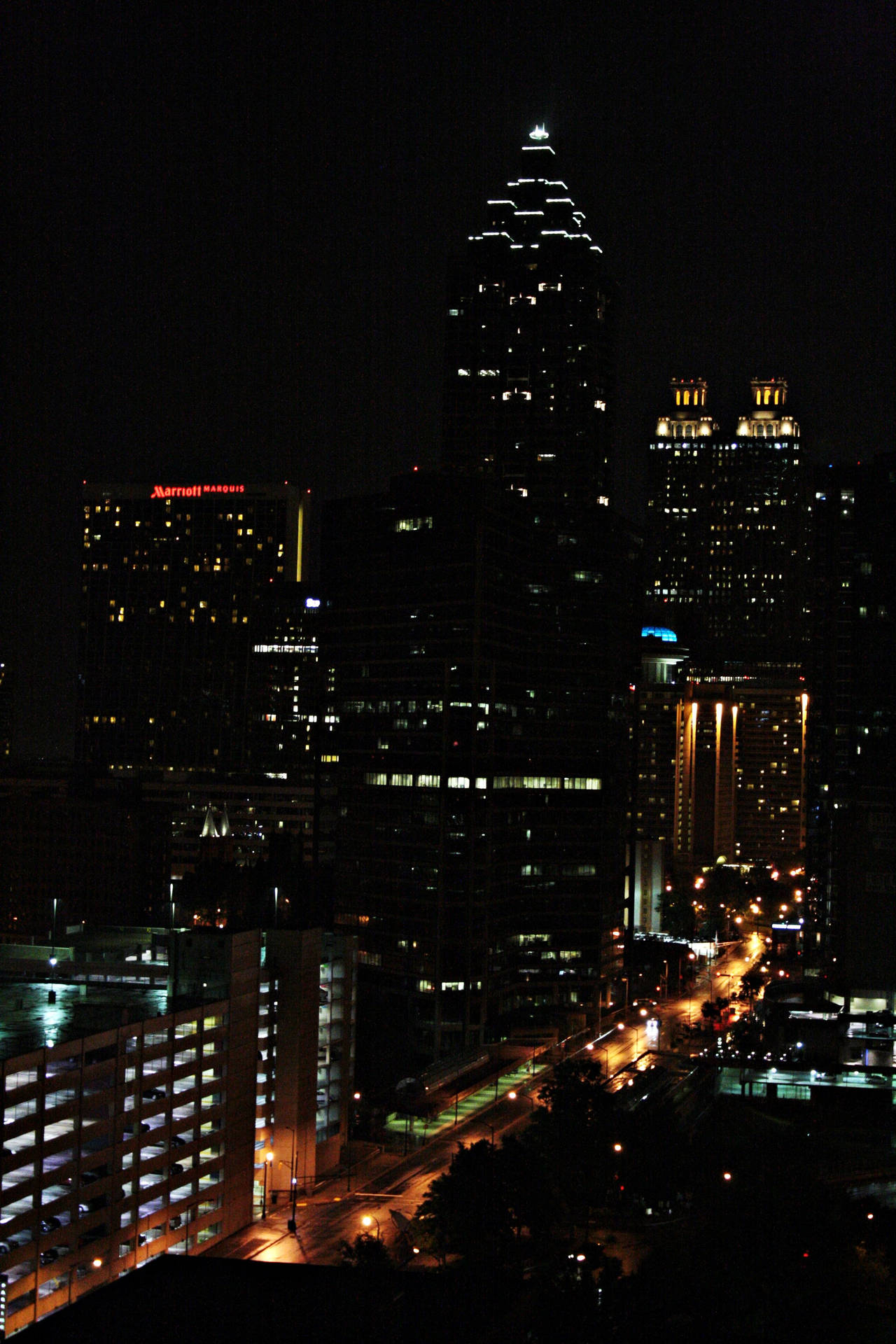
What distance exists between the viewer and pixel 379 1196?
71.2m

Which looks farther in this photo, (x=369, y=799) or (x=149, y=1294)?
(x=369, y=799)

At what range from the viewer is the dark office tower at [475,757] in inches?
4943

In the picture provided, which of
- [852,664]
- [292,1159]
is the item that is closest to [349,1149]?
[292,1159]

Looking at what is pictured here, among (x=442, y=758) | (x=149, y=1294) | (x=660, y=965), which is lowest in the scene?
(x=660, y=965)

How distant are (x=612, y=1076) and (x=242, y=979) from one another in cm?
3776

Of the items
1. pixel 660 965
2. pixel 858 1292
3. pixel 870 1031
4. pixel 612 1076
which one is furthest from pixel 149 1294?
pixel 660 965

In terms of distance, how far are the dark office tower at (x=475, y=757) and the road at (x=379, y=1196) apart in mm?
20814

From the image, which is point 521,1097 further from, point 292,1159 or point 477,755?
point 477,755

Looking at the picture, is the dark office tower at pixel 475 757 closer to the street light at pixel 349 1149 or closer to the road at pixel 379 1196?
the road at pixel 379 1196

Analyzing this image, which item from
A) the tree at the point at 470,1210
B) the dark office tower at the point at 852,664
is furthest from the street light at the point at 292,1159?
the dark office tower at the point at 852,664

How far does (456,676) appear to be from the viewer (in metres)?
130

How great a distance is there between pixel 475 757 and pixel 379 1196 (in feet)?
200

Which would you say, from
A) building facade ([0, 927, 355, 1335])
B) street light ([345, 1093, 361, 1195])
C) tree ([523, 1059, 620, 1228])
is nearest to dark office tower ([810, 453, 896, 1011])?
street light ([345, 1093, 361, 1195])

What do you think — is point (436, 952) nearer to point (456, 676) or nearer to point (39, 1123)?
point (456, 676)
